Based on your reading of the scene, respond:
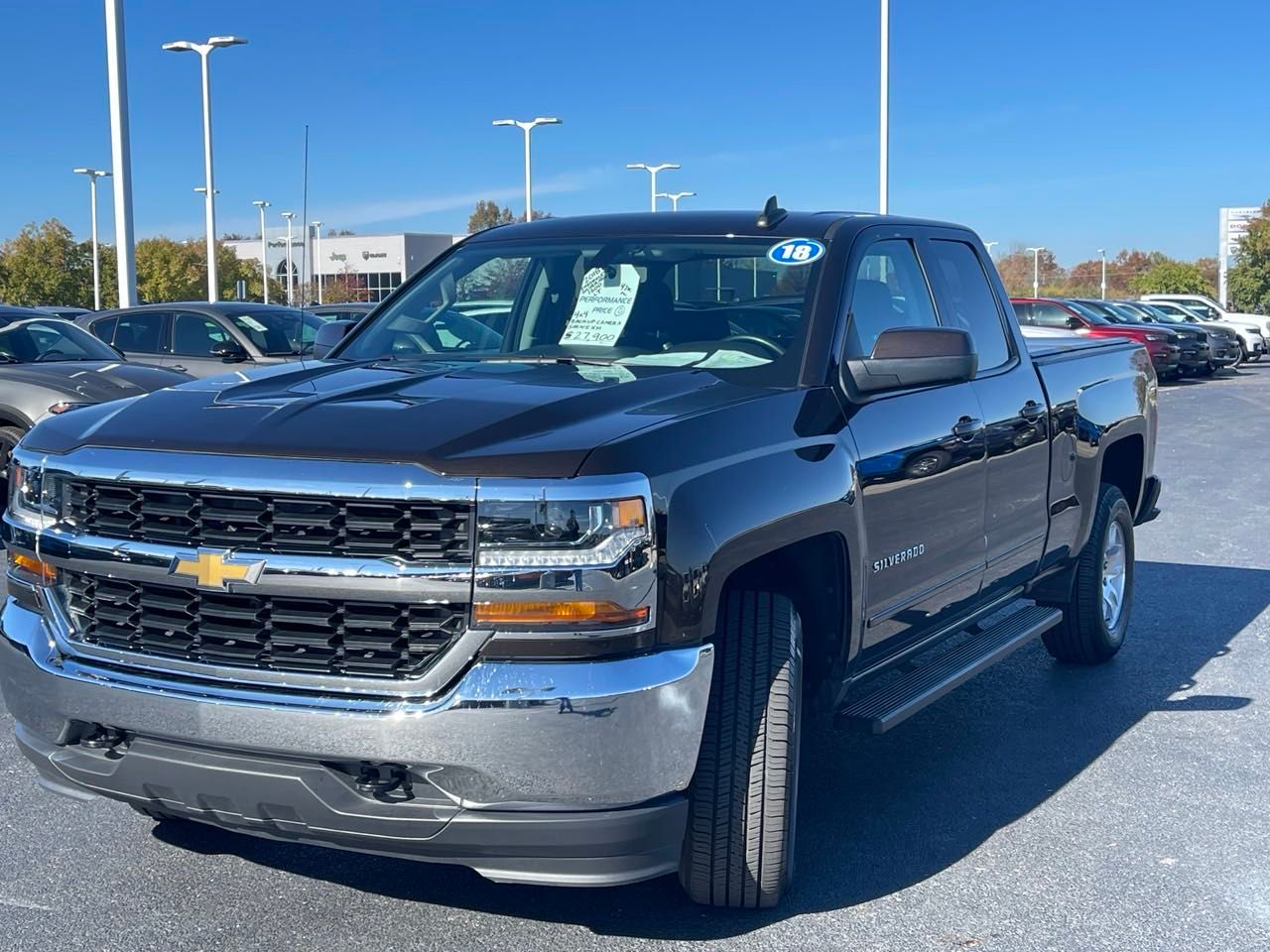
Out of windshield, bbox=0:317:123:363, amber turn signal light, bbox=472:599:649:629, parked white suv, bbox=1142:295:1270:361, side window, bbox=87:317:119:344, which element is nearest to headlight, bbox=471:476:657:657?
amber turn signal light, bbox=472:599:649:629

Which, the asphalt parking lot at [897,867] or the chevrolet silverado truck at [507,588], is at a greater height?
the chevrolet silverado truck at [507,588]

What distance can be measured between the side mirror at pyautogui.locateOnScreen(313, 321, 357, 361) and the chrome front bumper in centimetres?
203

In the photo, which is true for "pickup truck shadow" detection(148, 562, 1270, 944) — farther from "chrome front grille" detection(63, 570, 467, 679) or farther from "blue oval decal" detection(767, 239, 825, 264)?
"blue oval decal" detection(767, 239, 825, 264)

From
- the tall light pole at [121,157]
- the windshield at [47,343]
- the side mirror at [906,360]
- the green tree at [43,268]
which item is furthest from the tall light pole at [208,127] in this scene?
the green tree at [43,268]

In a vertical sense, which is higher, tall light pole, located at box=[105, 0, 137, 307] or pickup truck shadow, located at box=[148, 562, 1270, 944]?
tall light pole, located at box=[105, 0, 137, 307]

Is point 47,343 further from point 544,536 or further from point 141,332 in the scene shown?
point 544,536

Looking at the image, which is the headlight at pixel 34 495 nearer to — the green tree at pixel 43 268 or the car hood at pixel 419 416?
the car hood at pixel 419 416

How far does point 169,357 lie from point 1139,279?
91299mm

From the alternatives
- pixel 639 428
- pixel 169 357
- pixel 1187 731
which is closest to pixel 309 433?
pixel 639 428

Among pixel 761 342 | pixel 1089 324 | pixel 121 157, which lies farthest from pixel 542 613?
pixel 1089 324

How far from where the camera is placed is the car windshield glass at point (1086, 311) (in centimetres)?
2703

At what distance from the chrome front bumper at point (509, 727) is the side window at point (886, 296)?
1.63 m

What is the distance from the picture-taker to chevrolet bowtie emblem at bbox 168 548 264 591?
124 inches

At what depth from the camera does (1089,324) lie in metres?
25.9
